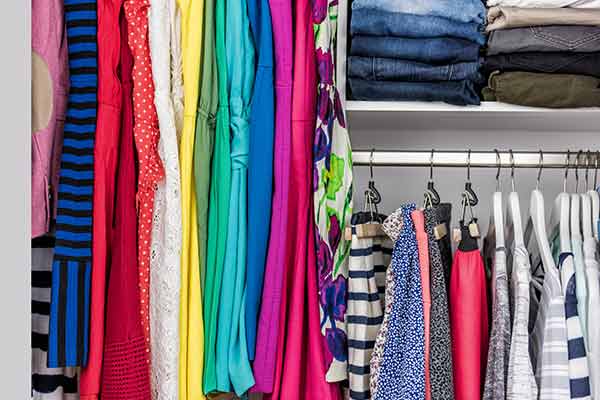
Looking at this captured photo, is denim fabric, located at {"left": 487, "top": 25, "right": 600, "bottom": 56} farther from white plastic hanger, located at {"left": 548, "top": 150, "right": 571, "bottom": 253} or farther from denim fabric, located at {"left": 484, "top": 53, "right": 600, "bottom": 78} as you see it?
white plastic hanger, located at {"left": 548, "top": 150, "right": 571, "bottom": 253}

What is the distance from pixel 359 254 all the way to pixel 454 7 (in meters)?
0.49

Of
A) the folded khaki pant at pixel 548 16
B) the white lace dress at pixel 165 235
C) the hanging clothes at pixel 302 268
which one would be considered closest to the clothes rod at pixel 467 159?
the hanging clothes at pixel 302 268

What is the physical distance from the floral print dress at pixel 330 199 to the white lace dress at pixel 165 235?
26 cm

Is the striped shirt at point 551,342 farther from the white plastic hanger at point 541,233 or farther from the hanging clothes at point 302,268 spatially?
the hanging clothes at point 302,268

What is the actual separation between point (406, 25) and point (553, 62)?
0.93 ft

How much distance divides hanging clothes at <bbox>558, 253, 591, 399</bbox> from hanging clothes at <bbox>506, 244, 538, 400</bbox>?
61mm

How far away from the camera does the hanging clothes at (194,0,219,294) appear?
3.96ft

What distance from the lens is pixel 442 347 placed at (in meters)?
1.12

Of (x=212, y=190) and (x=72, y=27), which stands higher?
(x=72, y=27)

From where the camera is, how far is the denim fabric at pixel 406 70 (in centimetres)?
125

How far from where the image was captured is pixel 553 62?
125 cm

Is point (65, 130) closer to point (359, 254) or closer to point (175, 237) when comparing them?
point (175, 237)

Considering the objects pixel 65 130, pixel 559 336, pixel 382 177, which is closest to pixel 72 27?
pixel 65 130
